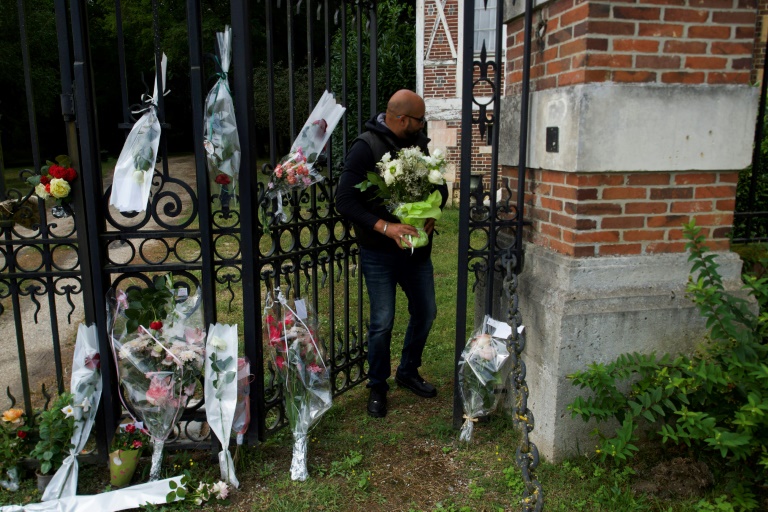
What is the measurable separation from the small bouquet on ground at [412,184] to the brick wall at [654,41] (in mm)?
858

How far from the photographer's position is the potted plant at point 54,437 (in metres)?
3.12

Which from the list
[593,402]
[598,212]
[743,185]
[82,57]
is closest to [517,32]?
[598,212]

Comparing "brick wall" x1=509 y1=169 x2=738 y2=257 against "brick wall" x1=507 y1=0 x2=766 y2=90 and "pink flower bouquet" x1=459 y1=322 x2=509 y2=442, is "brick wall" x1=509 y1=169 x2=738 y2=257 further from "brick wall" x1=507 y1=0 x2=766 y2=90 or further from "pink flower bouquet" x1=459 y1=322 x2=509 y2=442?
"pink flower bouquet" x1=459 y1=322 x2=509 y2=442

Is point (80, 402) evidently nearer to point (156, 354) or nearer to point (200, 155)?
point (156, 354)

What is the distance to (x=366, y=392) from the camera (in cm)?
438

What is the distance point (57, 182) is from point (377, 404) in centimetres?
238

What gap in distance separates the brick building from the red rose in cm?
260

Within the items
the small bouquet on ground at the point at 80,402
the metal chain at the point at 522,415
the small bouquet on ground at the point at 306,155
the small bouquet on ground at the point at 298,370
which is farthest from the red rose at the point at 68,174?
the metal chain at the point at 522,415

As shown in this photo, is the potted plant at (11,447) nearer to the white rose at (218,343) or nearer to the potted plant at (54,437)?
the potted plant at (54,437)

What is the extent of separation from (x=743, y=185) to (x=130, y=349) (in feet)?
13.8

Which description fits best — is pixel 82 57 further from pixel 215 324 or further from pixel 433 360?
pixel 433 360

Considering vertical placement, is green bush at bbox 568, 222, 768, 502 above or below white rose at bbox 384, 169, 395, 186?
below

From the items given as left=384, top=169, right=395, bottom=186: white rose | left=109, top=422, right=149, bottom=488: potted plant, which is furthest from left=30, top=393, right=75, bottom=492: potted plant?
left=384, top=169, right=395, bottom=186: white rose

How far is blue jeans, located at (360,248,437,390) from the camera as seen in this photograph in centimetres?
383
